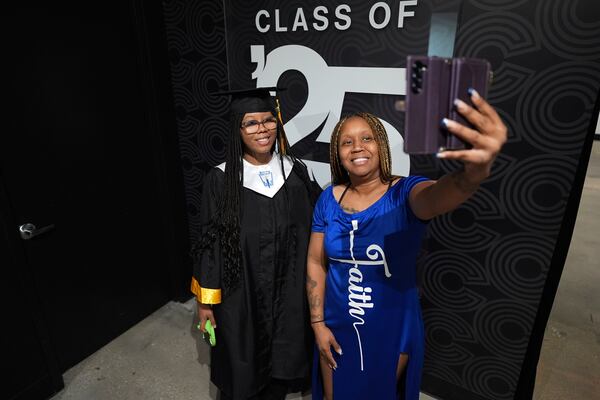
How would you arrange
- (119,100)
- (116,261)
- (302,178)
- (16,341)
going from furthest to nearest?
1. (116,261)
2. (119,100)
3. (16,341)
4. (302,178)

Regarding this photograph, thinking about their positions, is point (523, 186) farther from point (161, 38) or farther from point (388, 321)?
point (161, 38)

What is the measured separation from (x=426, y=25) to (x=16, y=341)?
2.58 metres

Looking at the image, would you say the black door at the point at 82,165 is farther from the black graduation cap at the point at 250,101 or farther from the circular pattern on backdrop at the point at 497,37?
the circular pattern on backdrop at the point at 497,37

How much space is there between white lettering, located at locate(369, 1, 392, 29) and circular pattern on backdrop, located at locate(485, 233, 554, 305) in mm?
1144

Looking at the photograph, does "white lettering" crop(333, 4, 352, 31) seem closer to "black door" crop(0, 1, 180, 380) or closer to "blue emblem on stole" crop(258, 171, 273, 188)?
"blue emblem on stole" crop(258, 171, 273, 188)

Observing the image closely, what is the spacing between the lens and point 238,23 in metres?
2.17

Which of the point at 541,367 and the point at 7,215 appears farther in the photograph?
→ the point at 541,367

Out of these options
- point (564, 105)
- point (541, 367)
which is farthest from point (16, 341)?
point (541, 367)

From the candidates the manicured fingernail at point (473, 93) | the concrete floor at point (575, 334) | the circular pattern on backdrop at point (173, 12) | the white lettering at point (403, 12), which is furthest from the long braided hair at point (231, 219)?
the concrete floor at point (575, 334)

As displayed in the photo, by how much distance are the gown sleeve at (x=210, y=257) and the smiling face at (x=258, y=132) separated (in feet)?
0.69

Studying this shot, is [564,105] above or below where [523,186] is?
above

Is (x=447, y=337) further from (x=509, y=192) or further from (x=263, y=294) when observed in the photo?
(x=263, y=294)

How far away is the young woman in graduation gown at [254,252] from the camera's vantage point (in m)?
1.61

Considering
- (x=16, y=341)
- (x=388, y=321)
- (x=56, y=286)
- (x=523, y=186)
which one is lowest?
(x=16, y=341)
